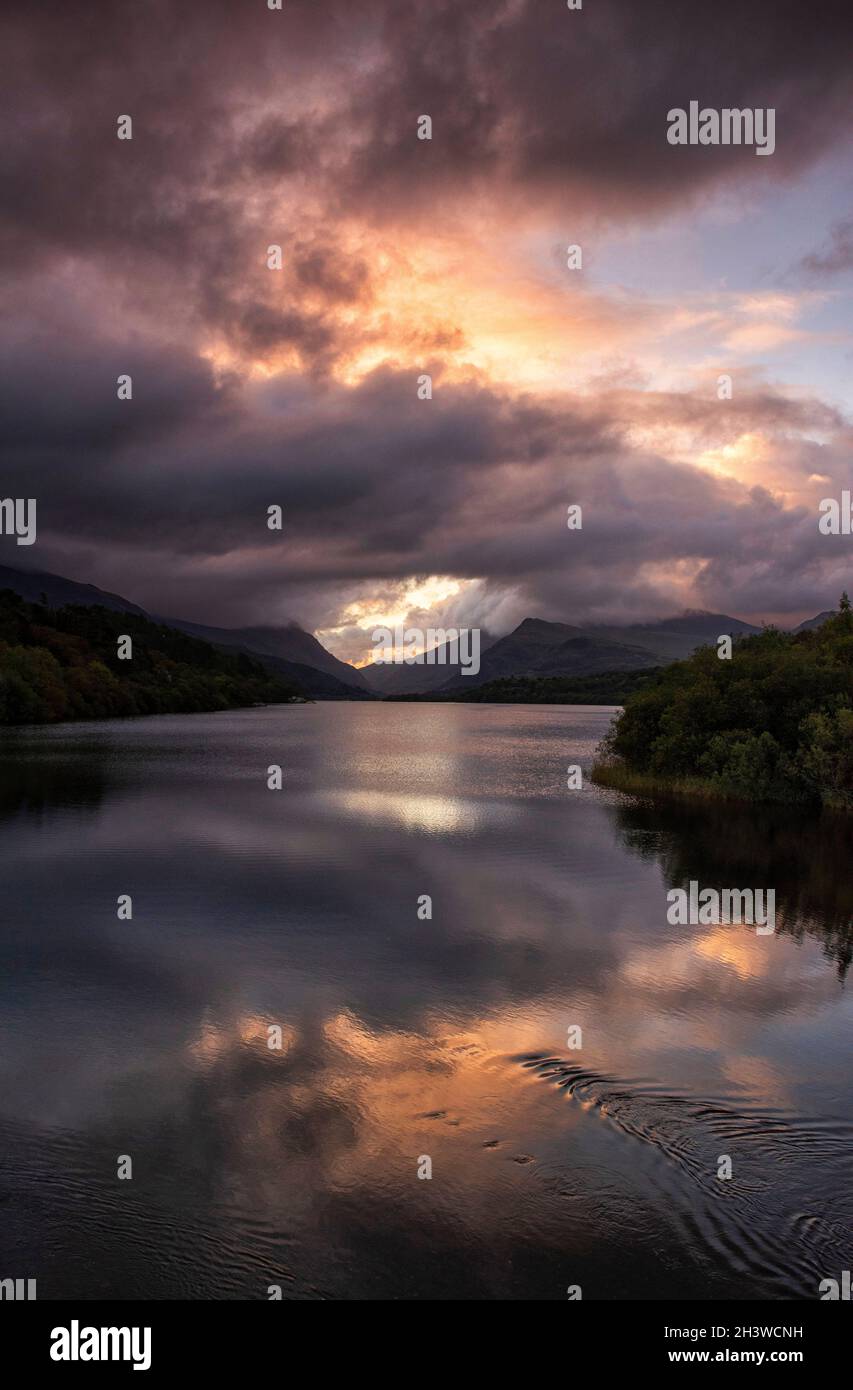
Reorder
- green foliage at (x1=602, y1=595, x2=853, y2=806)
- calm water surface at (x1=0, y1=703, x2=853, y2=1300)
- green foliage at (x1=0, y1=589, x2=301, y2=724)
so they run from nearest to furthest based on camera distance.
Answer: calm water surface at (x1=0, y1=703, x2=853, y2=1300) < green foliage at (x1=602, y1=595, x2=853, y2=806) < green foliage at (x1=0, y1=589, x2=301, y2=724)

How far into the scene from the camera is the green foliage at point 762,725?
47.6 meters

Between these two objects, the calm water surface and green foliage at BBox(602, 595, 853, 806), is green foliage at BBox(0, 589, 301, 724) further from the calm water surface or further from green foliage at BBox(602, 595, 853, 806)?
the calm water surface

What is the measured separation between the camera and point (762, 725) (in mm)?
50969

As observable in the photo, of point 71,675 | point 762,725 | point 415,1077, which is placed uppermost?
point 71,675

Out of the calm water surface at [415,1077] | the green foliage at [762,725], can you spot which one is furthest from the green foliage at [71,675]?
the calm water surface at [415,1077]

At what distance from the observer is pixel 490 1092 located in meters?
13.2

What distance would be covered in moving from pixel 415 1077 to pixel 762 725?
4236 centimetres

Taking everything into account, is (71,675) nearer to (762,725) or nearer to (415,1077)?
(762,725)

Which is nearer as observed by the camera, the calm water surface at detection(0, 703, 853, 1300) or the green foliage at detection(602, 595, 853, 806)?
the calm water surface at detection(0, 703, 853, 1300)

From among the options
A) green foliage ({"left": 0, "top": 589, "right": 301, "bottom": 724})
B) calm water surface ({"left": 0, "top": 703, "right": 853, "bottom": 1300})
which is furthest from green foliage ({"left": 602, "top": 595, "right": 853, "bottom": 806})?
green foliage ({"left": 0, "top": 589, "right": 301, "bottom": 724})

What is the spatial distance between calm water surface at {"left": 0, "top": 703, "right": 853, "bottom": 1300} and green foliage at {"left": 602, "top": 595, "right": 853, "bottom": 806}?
15.2m

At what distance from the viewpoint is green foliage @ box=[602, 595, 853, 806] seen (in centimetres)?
4762

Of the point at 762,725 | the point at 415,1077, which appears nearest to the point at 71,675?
the point at 762,725
